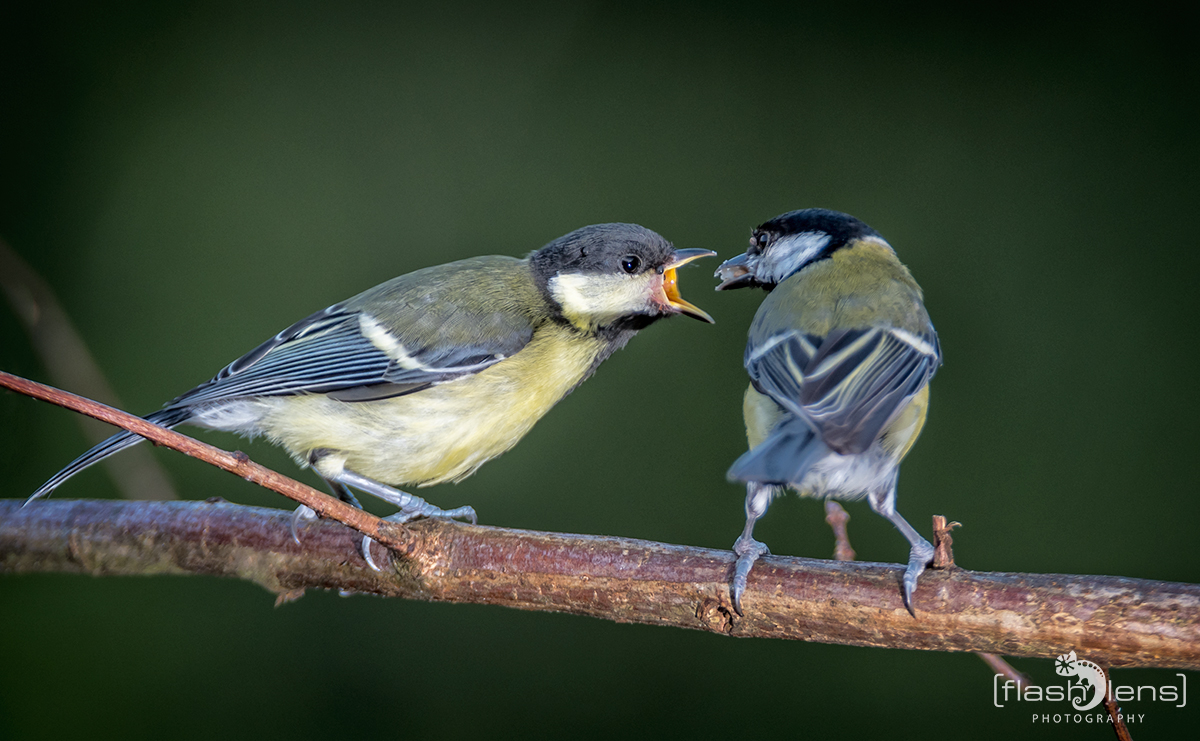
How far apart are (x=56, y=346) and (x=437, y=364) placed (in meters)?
0.53

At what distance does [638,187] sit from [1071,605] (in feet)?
5.01

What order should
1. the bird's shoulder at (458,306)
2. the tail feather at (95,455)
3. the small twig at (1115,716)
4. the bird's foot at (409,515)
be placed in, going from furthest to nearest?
the bird's shoulder at (458,306) → the bird's foot at (409,515) → the tail feather at (95,455) → the small twig at (1115,716)

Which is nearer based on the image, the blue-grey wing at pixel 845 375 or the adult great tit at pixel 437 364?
the blue-grey wing at pixel 845 375

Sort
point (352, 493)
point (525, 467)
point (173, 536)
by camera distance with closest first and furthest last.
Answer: point (173, 536)
point (352, 493)
point (525, 467)

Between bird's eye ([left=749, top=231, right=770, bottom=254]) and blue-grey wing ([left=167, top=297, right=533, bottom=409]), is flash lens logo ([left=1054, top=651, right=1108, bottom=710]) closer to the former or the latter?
bird's eye ([left=749, top=231, right=770, bottom=254])

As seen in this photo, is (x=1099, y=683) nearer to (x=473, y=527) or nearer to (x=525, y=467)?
(x=473, y=527)

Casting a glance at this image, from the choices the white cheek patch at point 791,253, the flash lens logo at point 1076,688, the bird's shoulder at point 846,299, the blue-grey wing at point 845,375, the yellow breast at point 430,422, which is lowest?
the flash lens logo at point 1076,688

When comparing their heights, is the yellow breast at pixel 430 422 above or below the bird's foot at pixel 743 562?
above

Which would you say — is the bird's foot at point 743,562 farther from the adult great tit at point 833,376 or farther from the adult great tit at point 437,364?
the adult great tit at point 437,364

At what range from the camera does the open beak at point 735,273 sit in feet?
4.35

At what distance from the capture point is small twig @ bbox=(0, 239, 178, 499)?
43.1 inches

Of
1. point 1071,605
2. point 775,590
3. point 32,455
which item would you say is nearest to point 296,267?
point 32,455

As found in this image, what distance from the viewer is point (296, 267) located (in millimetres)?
2127

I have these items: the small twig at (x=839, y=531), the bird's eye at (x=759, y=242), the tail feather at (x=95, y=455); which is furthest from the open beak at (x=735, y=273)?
the tail feather at (x=95, y=455)
